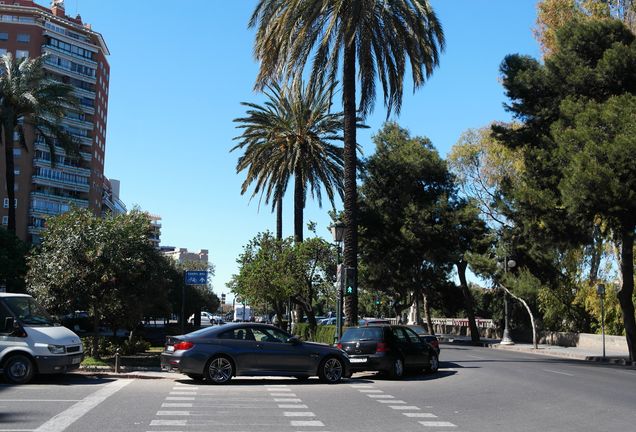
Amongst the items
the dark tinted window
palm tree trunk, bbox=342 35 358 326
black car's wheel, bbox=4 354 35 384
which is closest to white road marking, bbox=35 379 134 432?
black car's wheel, bbox=4 354 35 384

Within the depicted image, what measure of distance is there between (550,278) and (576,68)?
790 inches

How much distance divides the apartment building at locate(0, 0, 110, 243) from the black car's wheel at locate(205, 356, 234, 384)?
69001 mm

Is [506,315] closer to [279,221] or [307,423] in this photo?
[279,221]

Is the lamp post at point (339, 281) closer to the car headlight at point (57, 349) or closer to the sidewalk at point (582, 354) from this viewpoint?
the car headlight at point (57, 349)

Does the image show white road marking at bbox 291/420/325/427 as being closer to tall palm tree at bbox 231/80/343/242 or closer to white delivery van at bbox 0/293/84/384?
white delivery van at bbox 0/293/84/384

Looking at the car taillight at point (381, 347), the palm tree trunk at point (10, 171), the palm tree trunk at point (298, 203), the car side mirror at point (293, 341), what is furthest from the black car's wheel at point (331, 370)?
the palm tree trunk at point (10, 171)

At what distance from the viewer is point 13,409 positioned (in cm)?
1093

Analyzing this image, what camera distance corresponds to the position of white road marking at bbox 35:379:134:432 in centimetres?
935

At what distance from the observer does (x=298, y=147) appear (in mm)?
36281

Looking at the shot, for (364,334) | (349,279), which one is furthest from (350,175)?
(364,334)

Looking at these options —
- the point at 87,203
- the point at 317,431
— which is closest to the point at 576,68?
the point at 317,431

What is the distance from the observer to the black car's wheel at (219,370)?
602 inches

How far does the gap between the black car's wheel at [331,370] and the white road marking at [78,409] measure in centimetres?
476

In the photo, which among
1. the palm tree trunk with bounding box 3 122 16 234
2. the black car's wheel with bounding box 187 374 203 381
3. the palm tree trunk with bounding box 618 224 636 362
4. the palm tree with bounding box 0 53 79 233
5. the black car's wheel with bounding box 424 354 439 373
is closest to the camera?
the black car's wheel with bounding box 187 374 203 381
